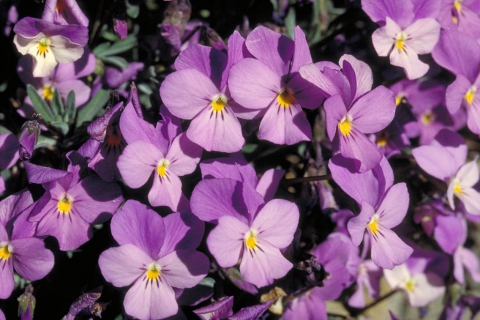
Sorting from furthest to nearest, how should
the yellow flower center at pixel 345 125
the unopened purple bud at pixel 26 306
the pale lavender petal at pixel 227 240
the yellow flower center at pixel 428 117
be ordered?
the yellow flower center at pixel 428 117
the unopened purple bud at pixel 26 306
the yellow flower center at pixel 345 125
the pale lavender petal at pixel 227 240

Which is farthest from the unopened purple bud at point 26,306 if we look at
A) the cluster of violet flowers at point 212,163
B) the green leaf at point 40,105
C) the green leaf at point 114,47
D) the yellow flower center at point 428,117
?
the yellow flower center at point 428,117

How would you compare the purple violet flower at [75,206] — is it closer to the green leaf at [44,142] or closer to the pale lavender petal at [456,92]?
the green leaf at [44,142]

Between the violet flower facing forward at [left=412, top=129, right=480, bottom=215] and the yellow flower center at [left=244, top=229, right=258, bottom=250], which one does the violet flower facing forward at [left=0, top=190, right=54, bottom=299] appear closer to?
the yellow flower center at [left=244, top=229, right=258, bottom=250]

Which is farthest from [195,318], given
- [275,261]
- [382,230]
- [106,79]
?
[106,79]

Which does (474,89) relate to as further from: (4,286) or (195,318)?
(4,286)

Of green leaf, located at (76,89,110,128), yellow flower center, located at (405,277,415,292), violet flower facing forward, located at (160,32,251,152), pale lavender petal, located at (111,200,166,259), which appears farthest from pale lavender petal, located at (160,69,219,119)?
yellow flower center, located at (405,277,415,292)

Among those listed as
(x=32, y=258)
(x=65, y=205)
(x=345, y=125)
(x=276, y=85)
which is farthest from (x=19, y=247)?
(x=345, y=125)

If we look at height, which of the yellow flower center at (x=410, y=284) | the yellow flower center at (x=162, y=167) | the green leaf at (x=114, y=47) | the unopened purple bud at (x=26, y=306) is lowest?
the yellow flower center at (x=410, y=284)
